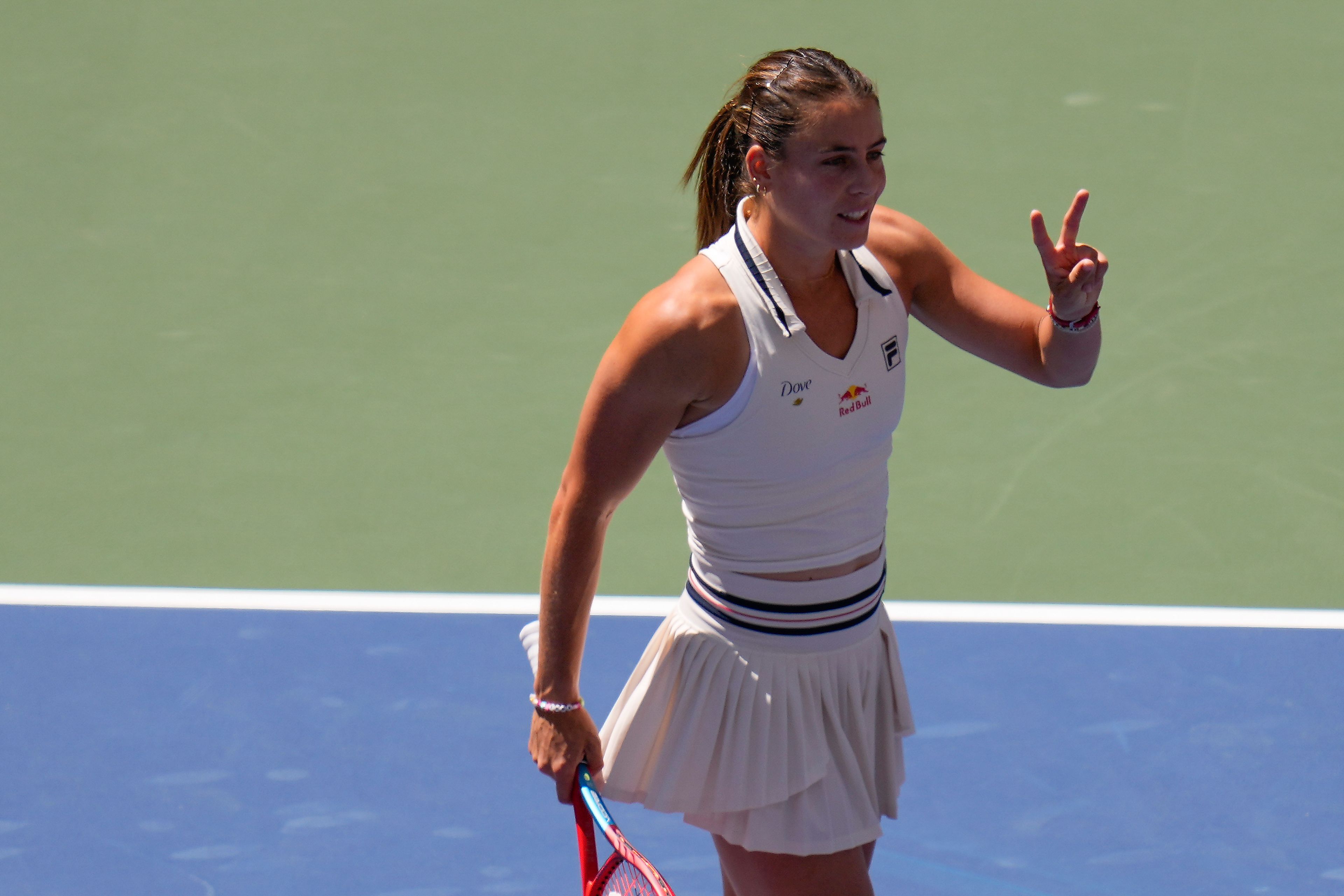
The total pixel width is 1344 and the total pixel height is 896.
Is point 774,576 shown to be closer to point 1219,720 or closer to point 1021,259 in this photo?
point 1219,720

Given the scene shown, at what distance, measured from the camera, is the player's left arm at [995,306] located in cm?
286

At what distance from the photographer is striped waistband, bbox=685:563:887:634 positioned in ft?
9.04

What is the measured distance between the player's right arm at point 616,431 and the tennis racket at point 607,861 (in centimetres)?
4

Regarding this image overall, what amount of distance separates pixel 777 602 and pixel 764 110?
33.5 inches

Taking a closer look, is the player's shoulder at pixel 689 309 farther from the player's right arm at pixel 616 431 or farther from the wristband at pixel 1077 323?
the wristband at pixel 1077 323


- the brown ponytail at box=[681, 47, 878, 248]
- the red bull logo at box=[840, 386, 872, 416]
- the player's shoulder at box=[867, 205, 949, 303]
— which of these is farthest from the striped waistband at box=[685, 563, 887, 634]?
the brown ponytail at box=[681, 47, 878, 248]

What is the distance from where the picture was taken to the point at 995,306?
2.96 metres

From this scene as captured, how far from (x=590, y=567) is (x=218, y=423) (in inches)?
135

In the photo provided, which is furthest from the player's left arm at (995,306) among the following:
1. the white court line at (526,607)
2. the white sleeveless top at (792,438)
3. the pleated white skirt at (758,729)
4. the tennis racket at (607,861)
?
the white court line at (526,607)

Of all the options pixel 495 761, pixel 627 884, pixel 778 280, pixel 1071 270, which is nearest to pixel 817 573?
pixel 778 280

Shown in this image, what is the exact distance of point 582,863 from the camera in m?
2.77

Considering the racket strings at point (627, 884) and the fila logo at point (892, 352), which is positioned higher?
the fila logo at point (892, 352)

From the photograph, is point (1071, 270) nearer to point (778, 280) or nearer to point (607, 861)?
point (778, 280)

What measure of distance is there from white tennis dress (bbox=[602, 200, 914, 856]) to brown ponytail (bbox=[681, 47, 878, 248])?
0.13 meters
